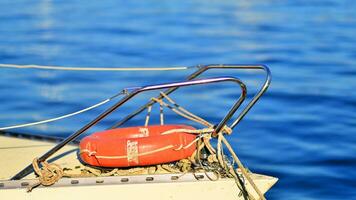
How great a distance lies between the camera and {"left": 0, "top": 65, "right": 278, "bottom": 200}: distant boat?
25.6ft

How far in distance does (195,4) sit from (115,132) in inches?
674

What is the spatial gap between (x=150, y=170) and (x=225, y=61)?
10455 millimetres

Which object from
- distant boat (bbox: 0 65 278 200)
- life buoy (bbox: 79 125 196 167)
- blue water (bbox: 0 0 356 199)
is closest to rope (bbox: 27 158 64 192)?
distant boat (bbox: 0 65 278 200)

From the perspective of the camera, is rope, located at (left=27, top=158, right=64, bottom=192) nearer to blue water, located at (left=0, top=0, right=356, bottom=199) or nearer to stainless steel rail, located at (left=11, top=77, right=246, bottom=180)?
stainless steel rail, located at (left=11, top=77, right=246, bottom=180)

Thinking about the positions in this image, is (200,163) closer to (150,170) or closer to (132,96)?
(150,170)

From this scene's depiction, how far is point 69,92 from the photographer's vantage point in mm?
15945

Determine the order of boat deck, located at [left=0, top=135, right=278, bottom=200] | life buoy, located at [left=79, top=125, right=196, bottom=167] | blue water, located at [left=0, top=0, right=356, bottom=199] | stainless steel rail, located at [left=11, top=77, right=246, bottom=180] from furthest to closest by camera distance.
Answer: blue water, located at [left=0, top=0, right=356, bottom=199] → life buoy, located at [left=79, top=125, right=196, bottom=167] → boat deck, located at [left=0, top=135, right=278, bottom=200] → stainless steel rail, located at [left=11, top=77, right=246, bottom=180]

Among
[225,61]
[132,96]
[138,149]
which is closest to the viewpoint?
[132,96]

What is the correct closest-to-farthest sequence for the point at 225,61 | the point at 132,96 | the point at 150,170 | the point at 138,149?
1. the point at 132,96
2. the point at 138,149
3. the point at 150,170
4. the point at 225,61

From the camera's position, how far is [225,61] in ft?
60.4

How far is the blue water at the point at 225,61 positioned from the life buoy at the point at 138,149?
10.4 feet

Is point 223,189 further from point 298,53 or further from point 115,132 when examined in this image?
point 298,53

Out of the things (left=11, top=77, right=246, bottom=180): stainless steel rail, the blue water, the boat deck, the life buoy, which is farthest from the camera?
the blue water

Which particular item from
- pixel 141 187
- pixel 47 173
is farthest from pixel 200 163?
pixel 47 173
